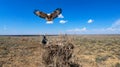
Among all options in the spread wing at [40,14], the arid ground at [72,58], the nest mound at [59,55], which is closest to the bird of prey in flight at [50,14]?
the spread wing at [40,14]

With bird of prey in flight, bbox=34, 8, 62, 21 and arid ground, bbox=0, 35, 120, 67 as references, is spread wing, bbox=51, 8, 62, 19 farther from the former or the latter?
arid ground, bbox=0, 35, 120, 67

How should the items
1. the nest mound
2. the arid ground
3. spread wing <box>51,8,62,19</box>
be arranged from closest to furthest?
1. spread wing <box>51,8,62,19</box>
2. the nest mound
3. the arid ground

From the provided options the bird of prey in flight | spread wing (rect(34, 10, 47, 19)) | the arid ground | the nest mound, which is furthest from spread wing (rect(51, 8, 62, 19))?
the nest mound

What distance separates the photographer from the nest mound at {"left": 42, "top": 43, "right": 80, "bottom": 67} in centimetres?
1029

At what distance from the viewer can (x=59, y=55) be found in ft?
34.0

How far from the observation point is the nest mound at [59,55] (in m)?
10.3

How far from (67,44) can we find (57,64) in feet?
3.72

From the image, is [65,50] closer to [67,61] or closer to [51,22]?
[67,61]

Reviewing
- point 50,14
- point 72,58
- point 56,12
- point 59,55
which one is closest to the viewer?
point 56,12

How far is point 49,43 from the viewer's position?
10492 mm

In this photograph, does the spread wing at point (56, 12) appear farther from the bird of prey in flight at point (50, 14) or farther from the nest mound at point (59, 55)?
the nest mound at point (59, 55)

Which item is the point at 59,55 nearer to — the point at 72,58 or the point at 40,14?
the point at 72,58

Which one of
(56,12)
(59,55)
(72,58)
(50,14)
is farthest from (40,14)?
(72,58)

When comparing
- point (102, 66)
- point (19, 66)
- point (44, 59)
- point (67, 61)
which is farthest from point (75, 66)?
point (19, 66)
